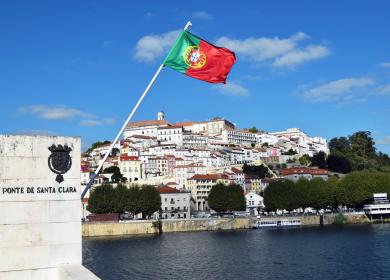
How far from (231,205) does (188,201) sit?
34.6 ft

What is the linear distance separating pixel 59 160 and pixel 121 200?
234 ft

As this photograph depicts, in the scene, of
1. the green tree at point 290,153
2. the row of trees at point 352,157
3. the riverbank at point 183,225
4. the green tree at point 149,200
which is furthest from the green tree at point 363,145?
the green tree at point 149,200

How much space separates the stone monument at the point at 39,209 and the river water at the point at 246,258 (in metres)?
26.3

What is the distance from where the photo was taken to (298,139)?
6796 inches

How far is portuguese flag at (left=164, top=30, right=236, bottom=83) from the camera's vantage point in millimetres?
11727

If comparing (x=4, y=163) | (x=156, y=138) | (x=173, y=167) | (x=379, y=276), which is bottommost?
(x=379, y=276)

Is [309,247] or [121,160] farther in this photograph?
[121,160]

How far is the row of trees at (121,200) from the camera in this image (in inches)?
3135

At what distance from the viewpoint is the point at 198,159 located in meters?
133

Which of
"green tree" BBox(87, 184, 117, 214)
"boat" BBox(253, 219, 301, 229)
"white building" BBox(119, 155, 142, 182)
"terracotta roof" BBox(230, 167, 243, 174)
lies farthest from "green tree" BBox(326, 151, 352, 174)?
"green tree" BBox(87, 184, 117, 214)

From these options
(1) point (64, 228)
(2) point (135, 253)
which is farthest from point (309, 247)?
(1) point (64, 228)

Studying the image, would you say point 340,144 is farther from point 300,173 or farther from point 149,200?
point 149,200

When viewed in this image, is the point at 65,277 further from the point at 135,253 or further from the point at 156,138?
the point at 156,138

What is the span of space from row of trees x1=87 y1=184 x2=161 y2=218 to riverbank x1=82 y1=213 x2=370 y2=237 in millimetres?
3852
